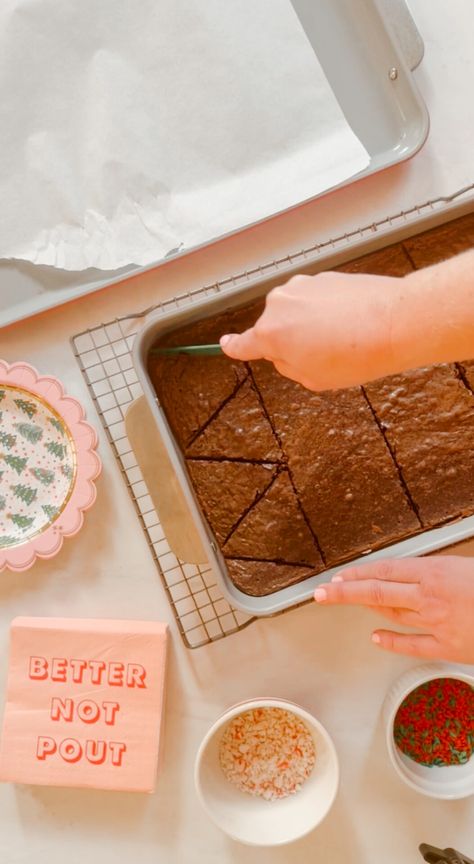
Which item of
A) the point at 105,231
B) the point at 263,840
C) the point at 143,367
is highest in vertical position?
the point at 105,231

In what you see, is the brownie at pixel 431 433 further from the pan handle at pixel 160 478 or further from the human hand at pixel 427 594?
the pan handle at pixel 160 478

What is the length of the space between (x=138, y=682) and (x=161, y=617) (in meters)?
0.16

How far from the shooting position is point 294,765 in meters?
1.79

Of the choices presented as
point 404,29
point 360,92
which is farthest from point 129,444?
point 404,29

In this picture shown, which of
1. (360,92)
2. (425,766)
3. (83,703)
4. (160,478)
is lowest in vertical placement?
(425,766)

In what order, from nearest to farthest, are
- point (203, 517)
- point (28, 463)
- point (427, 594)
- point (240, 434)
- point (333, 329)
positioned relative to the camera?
point (333, 329) < point (427, 594) < point (203, 517) < point (240, 434) < point (28, 463)

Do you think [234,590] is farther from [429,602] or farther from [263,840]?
[263,840]

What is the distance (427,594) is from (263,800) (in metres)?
0.69

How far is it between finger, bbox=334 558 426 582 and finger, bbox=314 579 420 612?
0.01 meters

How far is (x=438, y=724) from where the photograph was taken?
5.83 feet

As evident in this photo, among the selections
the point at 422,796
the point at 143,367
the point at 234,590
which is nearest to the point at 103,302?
the point at 143,367

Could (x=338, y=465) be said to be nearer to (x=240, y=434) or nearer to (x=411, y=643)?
(x=240, y=434)

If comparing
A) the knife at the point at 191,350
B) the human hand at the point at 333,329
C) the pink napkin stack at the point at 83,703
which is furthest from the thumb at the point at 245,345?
the pink napkin stack at the point at 83,703

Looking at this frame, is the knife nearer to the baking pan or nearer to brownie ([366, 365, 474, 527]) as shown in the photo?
the baking pan
